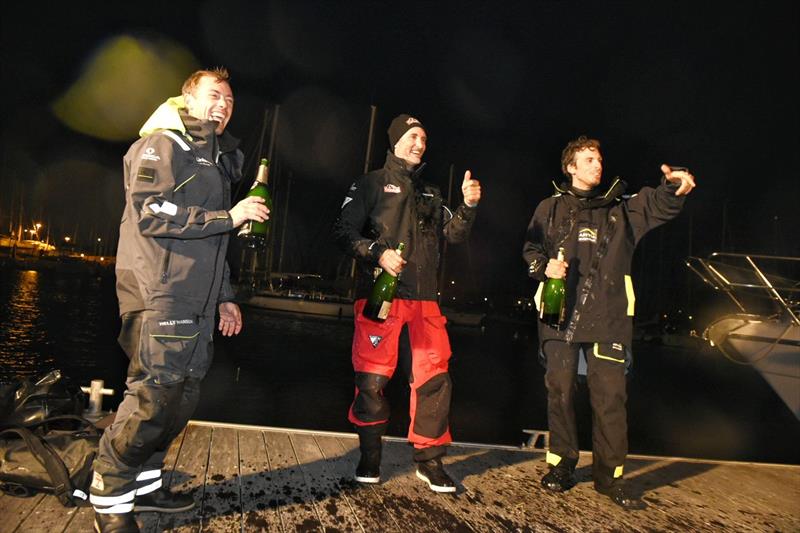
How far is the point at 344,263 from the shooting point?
48406 mm

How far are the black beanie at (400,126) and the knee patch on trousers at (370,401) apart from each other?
5.66 ft

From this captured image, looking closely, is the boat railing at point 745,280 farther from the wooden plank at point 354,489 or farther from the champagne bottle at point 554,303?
the wooden plank at point 354,489

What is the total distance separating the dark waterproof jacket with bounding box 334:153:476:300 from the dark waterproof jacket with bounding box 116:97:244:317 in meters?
1.08

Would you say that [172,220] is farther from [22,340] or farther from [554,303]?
[22,340]

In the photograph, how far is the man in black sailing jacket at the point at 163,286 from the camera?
7.13ft

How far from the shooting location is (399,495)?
2.96m

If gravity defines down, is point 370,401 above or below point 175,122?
below

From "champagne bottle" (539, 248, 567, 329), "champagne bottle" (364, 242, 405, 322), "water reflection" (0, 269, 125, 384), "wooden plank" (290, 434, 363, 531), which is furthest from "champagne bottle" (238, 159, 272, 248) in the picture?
"water reflection" (0, 269, 125, 384)

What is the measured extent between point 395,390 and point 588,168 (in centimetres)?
1519

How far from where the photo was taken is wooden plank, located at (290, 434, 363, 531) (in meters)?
2.54

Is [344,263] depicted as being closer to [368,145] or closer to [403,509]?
[368,145]

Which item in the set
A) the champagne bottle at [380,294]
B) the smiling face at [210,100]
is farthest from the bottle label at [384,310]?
the smiling face at [210,100]

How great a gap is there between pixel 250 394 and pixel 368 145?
23412 millimetres

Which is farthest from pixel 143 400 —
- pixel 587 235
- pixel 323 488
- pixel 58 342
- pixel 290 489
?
pixel 58 342
